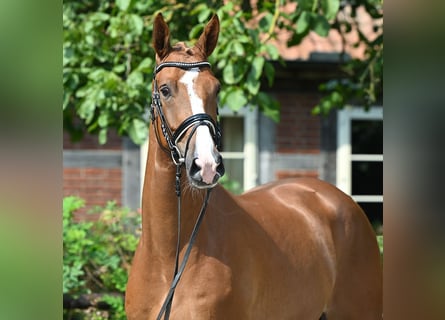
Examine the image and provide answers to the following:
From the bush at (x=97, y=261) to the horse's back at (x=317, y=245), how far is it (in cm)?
193

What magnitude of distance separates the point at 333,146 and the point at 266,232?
17.2 feet

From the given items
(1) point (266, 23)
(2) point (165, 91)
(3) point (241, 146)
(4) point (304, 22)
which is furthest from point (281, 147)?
(2) point (165, 91)

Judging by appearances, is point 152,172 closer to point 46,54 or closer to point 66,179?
point 46,54

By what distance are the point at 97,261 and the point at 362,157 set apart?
4264 millimetres

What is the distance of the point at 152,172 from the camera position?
2543mm

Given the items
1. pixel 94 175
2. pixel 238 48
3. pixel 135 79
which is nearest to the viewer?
pixel 238 48

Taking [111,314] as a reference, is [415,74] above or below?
above

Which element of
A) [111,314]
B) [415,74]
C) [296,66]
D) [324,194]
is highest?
[296,66]

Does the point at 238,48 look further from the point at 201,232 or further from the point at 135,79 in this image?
the point at 201,232

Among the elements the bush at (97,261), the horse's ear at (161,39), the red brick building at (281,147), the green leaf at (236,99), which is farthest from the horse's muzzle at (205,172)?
the red brick building at (281,147)

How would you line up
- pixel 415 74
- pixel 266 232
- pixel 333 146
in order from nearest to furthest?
1. pixel 415 74
2. pixel 266 232
3. pixel 333 146

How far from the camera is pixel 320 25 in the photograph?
4297 millimetres

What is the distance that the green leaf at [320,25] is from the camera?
14.1ft

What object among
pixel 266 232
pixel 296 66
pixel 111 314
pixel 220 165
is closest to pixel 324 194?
pixel 266 232
